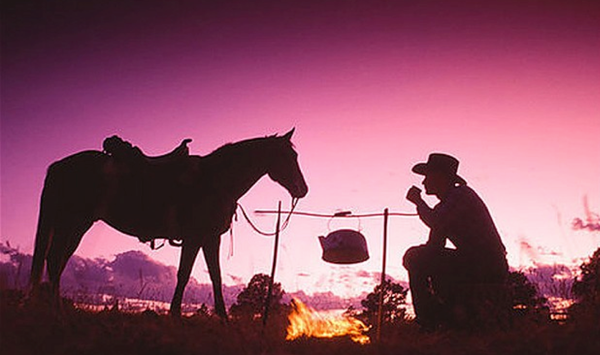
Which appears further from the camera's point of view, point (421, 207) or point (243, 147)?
point (243, 147)

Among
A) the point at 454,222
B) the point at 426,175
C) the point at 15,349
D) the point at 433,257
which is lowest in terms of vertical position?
the point at 15,349

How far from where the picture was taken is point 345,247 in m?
7.57

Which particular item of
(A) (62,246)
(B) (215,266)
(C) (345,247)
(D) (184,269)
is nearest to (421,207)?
(C) (345,247)

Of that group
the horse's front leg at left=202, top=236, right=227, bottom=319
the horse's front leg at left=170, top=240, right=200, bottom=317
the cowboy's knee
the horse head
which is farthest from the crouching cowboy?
the horse's front leg at left=170, top=240, right=200, bottom=317

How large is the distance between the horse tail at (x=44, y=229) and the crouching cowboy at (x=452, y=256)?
5572mm

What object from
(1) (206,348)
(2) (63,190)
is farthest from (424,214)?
(2) (63,190)

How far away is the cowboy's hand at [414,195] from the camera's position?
7.24 m

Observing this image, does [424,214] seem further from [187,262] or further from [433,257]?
[187,262]

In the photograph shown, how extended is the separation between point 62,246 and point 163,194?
1.77 metres

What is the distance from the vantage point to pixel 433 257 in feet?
22.8

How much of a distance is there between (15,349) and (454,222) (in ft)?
17.9

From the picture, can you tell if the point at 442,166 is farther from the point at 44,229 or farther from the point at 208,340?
the point at 44,229

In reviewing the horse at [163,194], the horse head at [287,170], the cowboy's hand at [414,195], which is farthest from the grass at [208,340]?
the horse head at [287,170]

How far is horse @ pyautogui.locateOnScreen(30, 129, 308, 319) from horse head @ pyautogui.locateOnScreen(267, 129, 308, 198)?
0.05ft
